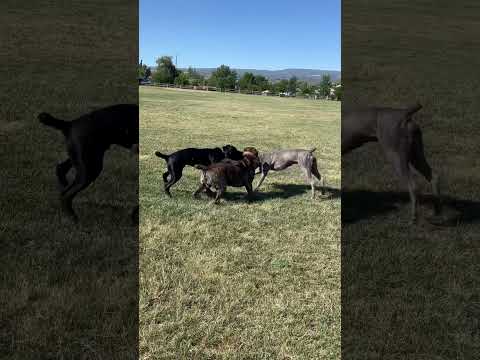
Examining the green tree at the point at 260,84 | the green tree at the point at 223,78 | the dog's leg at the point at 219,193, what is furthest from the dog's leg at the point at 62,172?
the green tree at the point at 260,84

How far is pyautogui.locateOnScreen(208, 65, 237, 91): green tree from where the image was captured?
7194 cm

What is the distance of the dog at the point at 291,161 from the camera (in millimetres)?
6746

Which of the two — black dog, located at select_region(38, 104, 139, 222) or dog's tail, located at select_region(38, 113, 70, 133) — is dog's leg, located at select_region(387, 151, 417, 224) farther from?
dog's tail, located at select_region(38, 113, 70, 133)

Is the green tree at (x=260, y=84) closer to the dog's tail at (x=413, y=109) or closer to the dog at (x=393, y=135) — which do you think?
the dog at (x=393, y=135)

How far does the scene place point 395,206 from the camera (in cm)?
594

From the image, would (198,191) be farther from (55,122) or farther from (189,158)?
(55,122)

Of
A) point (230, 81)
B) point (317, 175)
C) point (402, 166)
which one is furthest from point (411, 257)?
point (230, 81)

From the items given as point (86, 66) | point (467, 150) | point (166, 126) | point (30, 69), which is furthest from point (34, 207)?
point (86, 66)

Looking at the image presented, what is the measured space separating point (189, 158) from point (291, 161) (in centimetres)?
163

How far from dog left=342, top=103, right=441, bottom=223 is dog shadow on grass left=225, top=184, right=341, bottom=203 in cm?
200

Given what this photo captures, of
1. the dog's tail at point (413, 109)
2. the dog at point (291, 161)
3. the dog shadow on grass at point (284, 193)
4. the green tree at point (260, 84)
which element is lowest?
the dog shadow on grass at point (284, 193)


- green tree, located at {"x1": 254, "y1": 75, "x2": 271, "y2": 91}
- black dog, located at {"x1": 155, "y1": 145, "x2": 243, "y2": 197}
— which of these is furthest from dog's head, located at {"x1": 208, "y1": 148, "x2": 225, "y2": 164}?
green tree, located at {"x1": 254, "y1": 75, "x2": 271, "y2": 91}

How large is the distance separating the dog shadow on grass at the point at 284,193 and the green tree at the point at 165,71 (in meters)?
68.6

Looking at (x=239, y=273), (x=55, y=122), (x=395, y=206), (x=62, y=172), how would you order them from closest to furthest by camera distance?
1. (x=239, y=273)
2. (x=55, y=122)
3. (x=62, y=172)
4. (x=395, y=206)
